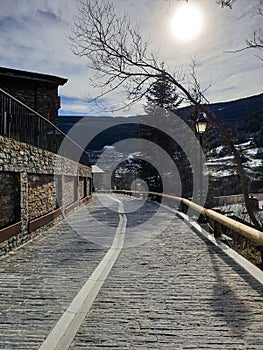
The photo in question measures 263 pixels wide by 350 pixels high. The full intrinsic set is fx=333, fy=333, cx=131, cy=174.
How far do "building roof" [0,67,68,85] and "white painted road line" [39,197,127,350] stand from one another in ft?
43.6

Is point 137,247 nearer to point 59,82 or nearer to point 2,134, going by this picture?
point 2,134

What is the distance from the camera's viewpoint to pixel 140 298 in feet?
13.9

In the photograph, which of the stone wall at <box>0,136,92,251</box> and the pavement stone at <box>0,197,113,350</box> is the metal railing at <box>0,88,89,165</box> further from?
the pavement stone at <box>0,197,113,350</box>

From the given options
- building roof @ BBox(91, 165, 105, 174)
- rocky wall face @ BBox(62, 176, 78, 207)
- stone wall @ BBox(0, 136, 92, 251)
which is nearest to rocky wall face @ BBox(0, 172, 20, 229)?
stone wall @ BBox(0, 136, 92, 251)

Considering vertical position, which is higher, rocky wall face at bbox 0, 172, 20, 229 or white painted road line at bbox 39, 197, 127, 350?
rocky wall face at bbox 0, 172, 20, 229

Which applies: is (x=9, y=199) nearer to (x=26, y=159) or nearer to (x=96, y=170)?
(x=26, y=159)

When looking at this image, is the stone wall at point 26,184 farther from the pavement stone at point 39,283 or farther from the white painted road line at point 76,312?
the white painted road line at point 76,312

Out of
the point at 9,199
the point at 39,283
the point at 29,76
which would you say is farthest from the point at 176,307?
the point at 29,76

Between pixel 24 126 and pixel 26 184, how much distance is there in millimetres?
1508

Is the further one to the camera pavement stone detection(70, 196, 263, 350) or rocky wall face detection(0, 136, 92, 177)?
rocky wall face detection(0, 136, 92, 177)

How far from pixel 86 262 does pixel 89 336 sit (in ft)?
9.98

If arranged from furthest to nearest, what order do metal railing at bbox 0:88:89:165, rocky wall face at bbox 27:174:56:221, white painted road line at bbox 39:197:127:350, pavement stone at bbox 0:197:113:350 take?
rocky wall face at bbox 27:174:56:221 < metal railing at bbox 0:88:89:165 < pavement stone at bbox 0:197:113:350 < white painted road line at bbox 39:197:127:350

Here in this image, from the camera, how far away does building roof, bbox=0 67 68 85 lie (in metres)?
16.6

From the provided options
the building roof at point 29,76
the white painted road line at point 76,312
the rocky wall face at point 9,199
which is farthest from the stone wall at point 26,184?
the building roof at point 29,76
